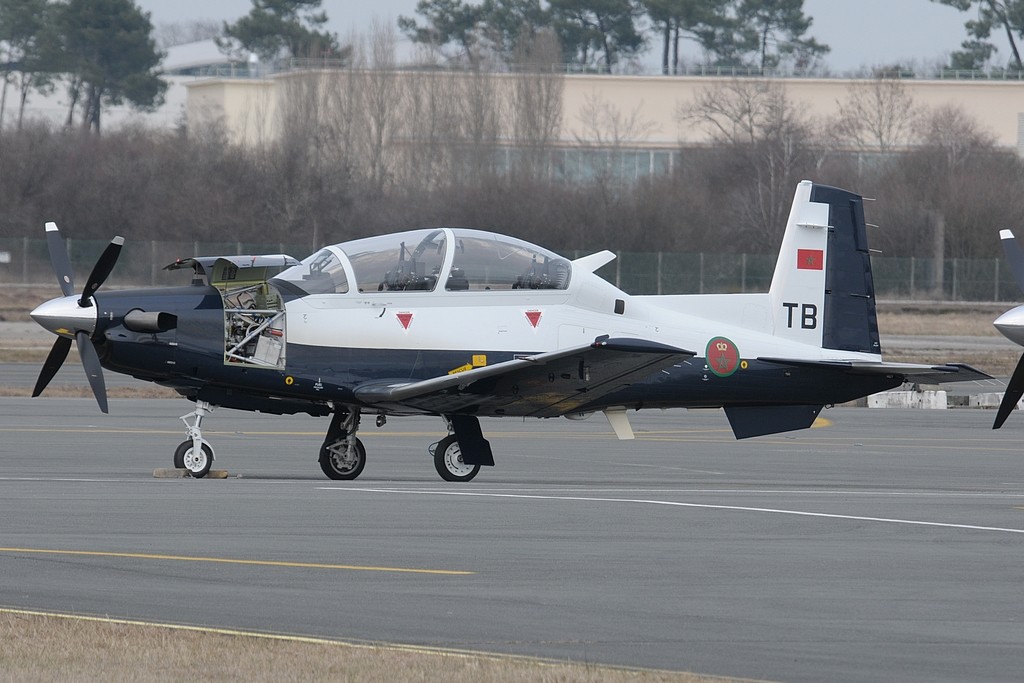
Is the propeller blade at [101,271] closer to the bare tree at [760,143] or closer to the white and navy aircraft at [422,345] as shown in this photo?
the white and navy aircraft at [422,345]

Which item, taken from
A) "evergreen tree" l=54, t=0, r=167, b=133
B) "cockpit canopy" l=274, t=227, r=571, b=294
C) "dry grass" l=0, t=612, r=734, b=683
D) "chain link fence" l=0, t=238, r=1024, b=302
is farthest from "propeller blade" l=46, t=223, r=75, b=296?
"evergreen tree" l=54, t=0, r=167, b=133

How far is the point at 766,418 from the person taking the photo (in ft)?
52.0

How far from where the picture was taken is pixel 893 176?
71062mm

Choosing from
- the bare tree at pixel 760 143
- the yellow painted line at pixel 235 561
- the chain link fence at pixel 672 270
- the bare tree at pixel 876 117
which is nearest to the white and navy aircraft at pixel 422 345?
the yellow painted line at pixel 235 561

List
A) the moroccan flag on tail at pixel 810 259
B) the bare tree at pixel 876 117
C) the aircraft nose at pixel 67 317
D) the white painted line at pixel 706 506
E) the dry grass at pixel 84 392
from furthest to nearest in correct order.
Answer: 1. the bare tree at pixel 876 117
2. the dry grass at pixel 84 392
3. the moroccan flag on tail at pixel 810 259
4. the aircraft nose at pixel 67 317
5. the white painted line at pixel 706 506

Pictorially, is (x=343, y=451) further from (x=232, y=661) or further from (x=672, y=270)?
(x=672, y=270)

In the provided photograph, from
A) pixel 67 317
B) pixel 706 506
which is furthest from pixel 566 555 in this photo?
pixel 67 317

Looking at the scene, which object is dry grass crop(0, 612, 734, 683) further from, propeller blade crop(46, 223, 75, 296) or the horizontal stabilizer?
the horizontal stabilizer

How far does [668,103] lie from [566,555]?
78.1 metres

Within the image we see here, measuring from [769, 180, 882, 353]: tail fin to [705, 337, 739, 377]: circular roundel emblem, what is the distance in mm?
790

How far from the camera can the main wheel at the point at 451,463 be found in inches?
576

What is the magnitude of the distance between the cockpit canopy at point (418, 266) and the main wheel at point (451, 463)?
5.09 feet

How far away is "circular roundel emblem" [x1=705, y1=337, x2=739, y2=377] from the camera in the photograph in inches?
609

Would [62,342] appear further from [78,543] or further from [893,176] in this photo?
[893,176]
